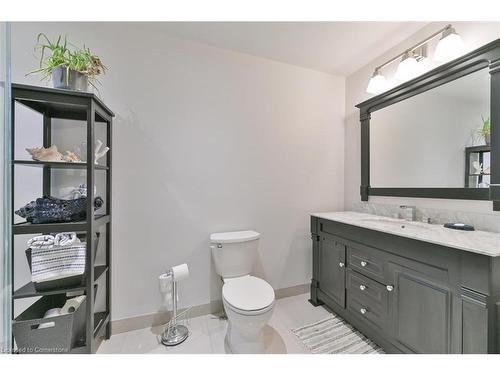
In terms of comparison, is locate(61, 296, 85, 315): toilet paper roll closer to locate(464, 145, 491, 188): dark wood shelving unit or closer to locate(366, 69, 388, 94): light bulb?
locate(464, 145, 491, 188): dark wood shelving unit

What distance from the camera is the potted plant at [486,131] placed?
51.7 inches

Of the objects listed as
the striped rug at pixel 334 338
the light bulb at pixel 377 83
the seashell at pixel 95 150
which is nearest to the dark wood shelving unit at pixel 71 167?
the seashell at pixel 95 150

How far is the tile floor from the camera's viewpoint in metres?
1.46

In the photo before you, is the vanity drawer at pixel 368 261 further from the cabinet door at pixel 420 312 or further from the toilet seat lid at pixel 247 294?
the toilet seat lid at pixel 247 294

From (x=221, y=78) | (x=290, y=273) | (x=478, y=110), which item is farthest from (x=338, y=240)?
(x=221, y=78)

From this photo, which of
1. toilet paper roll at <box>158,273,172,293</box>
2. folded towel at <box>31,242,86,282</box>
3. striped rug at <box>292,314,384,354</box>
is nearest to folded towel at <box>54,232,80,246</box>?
folded towel at <box>31,242,86,282</box>

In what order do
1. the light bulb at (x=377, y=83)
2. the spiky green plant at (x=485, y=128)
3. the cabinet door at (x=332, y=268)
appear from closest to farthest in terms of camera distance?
1. the spiky green plant at (x=485, y=128)
2. the cabinet door at (x=332, y=268)
3. the light bulb at (x=377, y=83)

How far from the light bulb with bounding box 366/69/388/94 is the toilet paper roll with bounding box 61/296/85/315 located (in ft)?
9.13

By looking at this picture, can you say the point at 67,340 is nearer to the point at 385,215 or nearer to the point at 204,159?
the point at 204,159

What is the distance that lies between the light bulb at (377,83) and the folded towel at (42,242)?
2.63 meters

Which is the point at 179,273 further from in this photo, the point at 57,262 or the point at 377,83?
the point at 377,83

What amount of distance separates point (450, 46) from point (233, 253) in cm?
213

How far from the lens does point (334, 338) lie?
1562mm

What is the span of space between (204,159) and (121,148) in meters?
0.64
